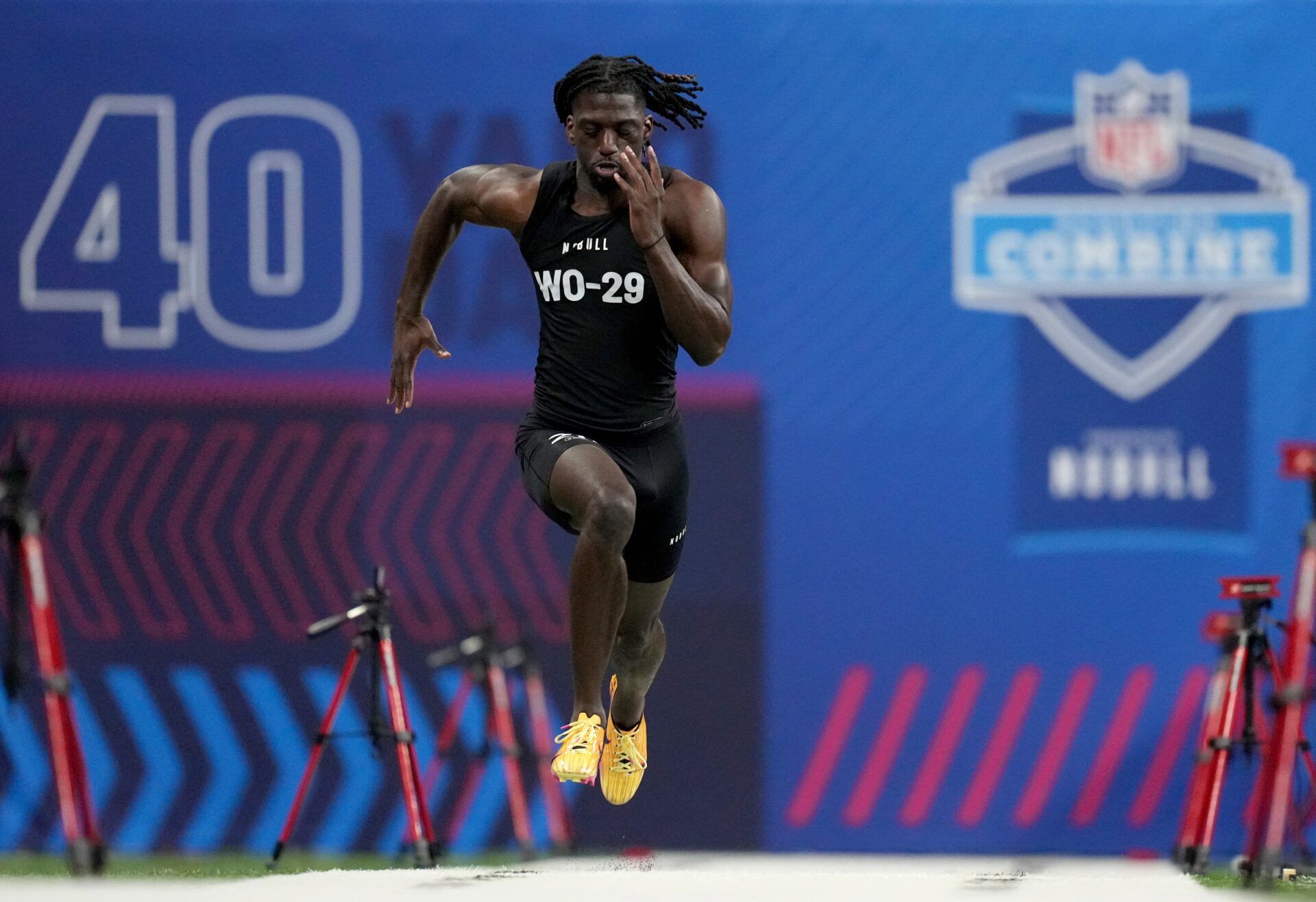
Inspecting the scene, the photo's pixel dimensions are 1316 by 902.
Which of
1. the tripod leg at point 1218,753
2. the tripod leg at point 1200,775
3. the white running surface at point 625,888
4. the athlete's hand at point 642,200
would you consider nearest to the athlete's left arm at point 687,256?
the athlete's hand at point 642,200

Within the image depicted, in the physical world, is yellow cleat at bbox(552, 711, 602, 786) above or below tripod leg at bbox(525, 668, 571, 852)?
above

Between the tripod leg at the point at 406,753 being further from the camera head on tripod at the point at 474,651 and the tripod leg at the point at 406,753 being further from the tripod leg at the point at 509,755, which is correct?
the tripod leg at the point at 509,755

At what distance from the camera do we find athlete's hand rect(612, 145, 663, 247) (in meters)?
4.38

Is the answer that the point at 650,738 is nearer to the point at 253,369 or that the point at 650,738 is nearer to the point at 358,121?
the point at 253,369

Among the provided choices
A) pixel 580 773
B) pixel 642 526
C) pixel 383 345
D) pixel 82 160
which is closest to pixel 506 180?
pixel 642 526

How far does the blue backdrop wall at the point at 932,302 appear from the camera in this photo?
28.6 feet

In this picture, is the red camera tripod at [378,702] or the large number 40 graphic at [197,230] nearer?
the red camera tripod at [378,702]

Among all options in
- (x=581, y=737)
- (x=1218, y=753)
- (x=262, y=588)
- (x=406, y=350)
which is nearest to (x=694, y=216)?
(x=406, y=350)

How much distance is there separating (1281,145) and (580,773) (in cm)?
588

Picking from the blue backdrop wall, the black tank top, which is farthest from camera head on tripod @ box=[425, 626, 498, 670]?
the black tank top

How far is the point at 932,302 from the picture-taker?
28.8ft

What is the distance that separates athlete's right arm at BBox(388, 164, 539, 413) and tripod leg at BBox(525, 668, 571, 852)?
3777 millimetres

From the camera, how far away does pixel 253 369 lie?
8.81 meters

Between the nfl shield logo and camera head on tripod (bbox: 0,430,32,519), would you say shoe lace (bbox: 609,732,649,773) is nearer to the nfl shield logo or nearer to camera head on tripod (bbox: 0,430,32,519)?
camera head on tripod (bbox: 0,430,32,519)
